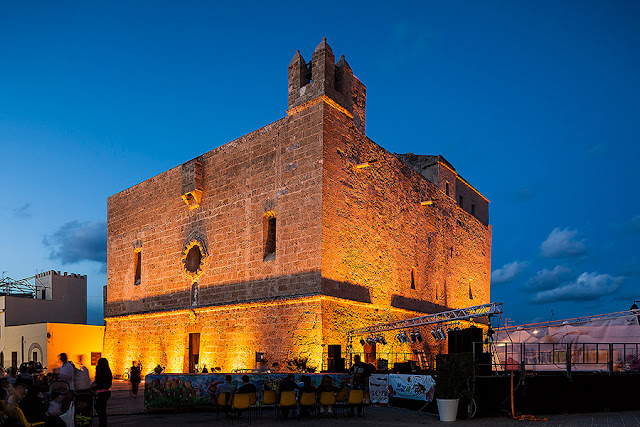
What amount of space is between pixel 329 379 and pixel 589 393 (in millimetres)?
6150

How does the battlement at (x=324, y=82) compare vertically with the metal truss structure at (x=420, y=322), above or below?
above

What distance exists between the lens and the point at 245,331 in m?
18.2

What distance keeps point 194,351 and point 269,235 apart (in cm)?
574

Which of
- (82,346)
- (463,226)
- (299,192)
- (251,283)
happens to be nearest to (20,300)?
(82,346)

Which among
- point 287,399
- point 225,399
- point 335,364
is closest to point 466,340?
point 335,364

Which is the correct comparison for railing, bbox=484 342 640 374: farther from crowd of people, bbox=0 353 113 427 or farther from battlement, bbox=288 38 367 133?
crowd of people, bbox=0 353 113 427

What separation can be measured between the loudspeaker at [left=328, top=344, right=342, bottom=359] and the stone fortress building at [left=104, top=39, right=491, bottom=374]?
19 centimetres

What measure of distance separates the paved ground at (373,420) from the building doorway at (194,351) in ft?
23.3

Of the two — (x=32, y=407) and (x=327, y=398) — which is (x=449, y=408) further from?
(x=32, y=407)

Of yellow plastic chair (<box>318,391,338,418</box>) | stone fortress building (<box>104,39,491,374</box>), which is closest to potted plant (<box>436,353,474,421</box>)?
yellow plastic chair (<box>318,391,338,418</box>)

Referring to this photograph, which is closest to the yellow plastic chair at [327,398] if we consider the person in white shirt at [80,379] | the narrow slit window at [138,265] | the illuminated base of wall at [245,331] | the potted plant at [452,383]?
the potted plant at [452,383]

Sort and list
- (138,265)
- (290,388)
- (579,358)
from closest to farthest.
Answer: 1. (290,388)
2. (579,358)
3. (138,265)

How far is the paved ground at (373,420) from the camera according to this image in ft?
35.2

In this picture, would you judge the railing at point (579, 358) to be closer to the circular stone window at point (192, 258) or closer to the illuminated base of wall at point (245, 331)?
the illuminated base of wall at point (245, 331)
